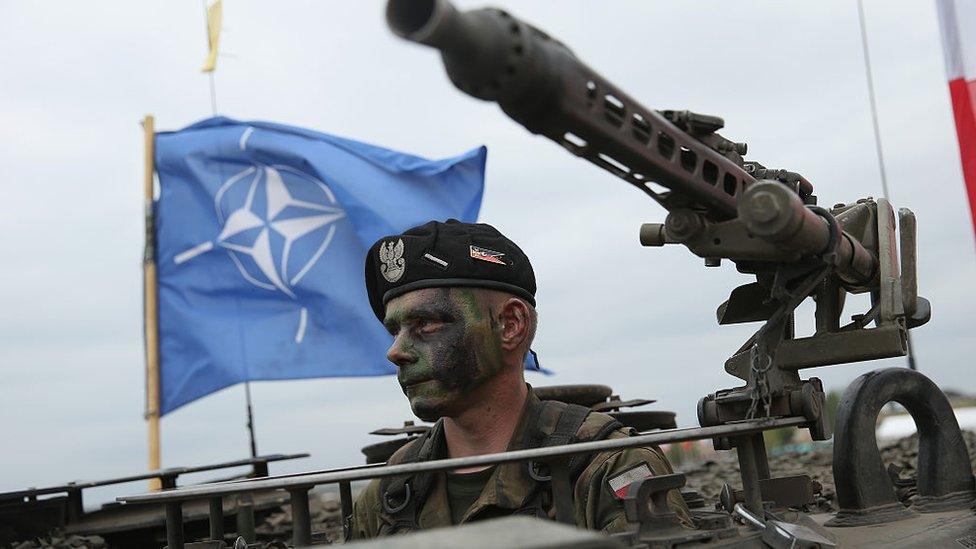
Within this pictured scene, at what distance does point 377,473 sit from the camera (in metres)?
3.47

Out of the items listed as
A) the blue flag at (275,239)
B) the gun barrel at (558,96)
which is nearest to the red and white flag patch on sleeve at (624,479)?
the gun barrel at (558,96)

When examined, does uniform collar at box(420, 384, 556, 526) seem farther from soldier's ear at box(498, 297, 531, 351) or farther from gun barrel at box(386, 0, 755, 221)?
gun barrel at box(386, 0, 755, 221)

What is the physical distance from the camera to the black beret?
4789 mm

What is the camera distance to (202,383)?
12.4 m

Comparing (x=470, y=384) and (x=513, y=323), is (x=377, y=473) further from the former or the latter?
(x=513, y=323)

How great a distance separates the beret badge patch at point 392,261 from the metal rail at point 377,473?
3.45 feet

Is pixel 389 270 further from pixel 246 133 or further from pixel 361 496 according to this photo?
pixel 246 133

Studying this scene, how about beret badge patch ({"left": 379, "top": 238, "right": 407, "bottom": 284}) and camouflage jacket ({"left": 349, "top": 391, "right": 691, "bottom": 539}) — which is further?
beret badge patch ({"left": 379, "top": 238, "right": 407, "bottom": 284})

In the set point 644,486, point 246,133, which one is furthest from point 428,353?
point 246,133

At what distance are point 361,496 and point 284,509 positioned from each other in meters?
4.52

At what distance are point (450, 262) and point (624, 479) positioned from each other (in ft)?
3.84

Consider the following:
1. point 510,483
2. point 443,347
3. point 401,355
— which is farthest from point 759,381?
point 401,355

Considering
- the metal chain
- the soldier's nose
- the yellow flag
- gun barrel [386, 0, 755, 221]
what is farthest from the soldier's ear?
the yellow flag

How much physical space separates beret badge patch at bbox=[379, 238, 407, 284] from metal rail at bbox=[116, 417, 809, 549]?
1.05 m
